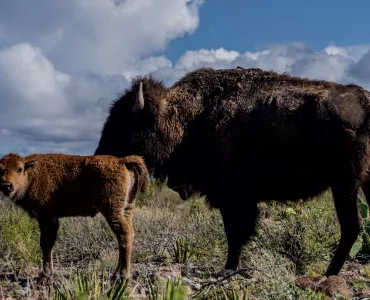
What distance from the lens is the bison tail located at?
6598mm

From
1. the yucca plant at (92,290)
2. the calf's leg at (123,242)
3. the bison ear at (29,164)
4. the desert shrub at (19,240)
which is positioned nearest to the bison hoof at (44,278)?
the calf's leg at (123,242)

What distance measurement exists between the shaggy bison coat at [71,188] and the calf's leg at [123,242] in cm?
1

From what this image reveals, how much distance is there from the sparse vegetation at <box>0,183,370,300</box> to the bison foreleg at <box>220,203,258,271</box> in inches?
10.7

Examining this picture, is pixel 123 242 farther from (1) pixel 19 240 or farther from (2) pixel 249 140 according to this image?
(1) pixel 19 240

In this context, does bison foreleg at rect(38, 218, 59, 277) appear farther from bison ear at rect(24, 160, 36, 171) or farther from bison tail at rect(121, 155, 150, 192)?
bison tail at rect(121, 155, 150, 192)

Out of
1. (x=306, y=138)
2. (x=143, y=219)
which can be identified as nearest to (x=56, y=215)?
(x=306, y=138)

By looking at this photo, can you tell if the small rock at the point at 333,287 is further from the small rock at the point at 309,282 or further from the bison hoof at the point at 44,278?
the bison hoof at the point at 44,278

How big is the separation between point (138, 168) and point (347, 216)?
8.67ft

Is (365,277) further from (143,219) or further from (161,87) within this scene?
(143,219)

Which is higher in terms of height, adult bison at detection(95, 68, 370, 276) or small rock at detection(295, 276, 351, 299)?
adult bison at detection(95, 68, 370, 276)

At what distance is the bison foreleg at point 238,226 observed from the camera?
7.49m

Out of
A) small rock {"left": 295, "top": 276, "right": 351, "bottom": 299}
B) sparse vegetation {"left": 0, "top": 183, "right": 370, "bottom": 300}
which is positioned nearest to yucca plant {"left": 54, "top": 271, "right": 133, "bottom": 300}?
sparse vegetation {"left": 0, "top": 183, "right": 370, "bottom": 300}

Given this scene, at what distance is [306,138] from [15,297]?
3.91 metres

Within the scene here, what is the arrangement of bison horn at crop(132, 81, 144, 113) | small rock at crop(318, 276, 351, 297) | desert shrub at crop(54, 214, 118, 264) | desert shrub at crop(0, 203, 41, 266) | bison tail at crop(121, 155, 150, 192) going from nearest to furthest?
small rock at crop(318, 276, 351, 297) → bison tail at crop(121, 155, 150, 192) → bison horn at crop(132, 81, 144, 113) → desert shrub at crop(0, 203, 41, 266) → desert shrub at crop(54, 214, 118, 264)
